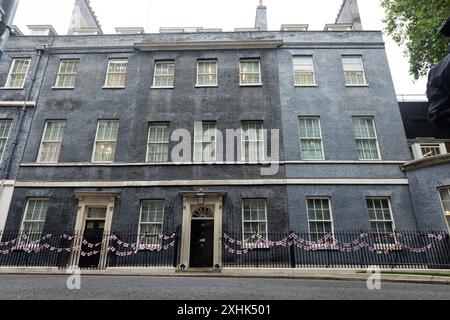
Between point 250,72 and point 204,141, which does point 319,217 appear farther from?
point 250,72

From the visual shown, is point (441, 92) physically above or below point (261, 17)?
below

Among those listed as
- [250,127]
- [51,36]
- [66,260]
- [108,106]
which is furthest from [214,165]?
[51,36]

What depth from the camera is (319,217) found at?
13.6 metres

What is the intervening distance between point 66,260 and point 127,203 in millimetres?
3602

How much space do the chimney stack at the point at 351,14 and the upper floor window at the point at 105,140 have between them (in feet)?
52.4

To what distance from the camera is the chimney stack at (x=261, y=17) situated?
19.3 m

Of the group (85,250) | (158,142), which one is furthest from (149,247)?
(158,142)

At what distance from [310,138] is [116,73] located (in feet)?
38.5

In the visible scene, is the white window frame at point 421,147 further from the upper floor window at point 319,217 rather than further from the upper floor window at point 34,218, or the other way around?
the upper floor window at point 34,218

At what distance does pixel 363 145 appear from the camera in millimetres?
15031

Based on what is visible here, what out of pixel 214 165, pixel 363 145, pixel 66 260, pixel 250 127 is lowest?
pixel 66 260

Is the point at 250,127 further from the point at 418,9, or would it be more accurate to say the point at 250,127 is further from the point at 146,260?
the point at 418,9

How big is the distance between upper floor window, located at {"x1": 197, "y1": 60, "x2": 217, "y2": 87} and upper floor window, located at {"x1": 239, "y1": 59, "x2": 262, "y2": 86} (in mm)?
1549

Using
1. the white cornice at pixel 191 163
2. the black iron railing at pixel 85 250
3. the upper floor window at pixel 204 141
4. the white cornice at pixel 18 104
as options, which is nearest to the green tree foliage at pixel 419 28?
the white cornice at pixel 191 163
